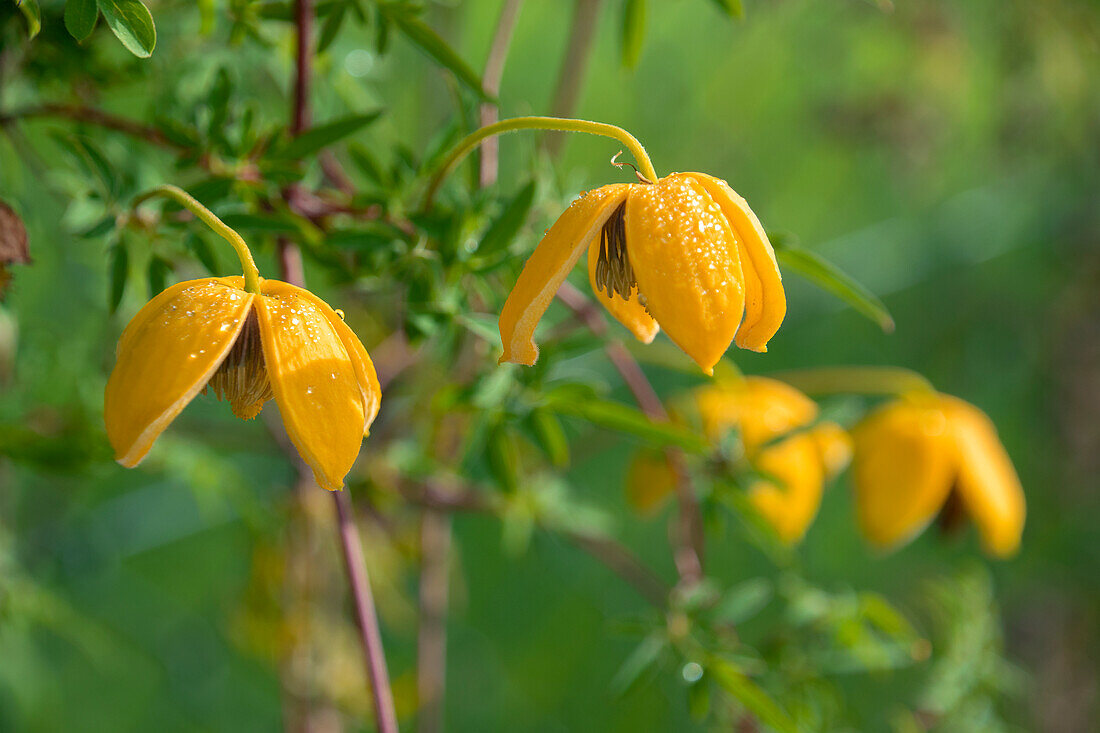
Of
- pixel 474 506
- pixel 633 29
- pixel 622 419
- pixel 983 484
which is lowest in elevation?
pixel 474 506

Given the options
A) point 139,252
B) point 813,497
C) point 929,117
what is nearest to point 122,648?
point 139,252

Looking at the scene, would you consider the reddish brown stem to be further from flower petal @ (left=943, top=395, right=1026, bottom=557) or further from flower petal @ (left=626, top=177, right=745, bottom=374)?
flower petal @ (left=943, top=395, right=1026, bottom=557)

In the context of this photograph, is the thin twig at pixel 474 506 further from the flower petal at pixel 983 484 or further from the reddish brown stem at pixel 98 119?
the reddish brown stem at pixel 98 119

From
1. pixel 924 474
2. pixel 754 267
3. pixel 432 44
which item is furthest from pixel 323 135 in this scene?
pixel 924 474

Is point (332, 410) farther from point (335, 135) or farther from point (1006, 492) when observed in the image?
point (1006, 492)

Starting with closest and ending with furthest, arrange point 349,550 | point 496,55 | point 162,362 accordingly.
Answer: point 162,362 → point 349,550 → point 496,55

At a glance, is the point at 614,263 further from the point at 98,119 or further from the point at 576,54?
the point at 576,54
